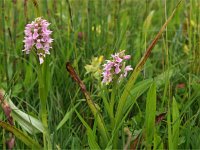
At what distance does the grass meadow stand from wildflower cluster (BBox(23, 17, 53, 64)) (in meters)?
0.03

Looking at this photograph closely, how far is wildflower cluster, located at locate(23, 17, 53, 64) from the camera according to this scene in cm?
127

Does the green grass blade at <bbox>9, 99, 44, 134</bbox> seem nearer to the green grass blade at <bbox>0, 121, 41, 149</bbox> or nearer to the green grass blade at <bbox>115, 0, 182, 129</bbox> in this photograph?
the green grass blade at <bbox>0, 121, 41, 149</bbox>

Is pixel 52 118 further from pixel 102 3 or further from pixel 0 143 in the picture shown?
pixel 102 3

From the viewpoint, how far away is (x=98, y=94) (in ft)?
5.02

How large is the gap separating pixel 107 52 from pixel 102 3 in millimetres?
522

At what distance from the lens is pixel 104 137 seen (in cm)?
136

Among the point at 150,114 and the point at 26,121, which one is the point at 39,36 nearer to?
the point at 26,121

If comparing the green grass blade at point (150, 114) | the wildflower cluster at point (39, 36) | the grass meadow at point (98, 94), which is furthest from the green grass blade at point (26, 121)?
the green grass blade at point (150, 114)

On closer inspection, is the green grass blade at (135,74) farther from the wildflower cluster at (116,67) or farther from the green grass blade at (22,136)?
the green grass blade at (22,136)

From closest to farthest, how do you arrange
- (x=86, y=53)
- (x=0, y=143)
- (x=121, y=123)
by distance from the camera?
(x=121, y=123) < (x=0, y=143) < (x=86, y=53)

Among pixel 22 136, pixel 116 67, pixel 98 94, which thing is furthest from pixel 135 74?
pixel 22 136

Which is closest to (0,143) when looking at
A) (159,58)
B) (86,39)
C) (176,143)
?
(176,143)

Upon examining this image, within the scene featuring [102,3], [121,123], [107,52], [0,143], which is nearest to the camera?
[121,123]

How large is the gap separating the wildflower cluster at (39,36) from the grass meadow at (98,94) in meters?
0.03
